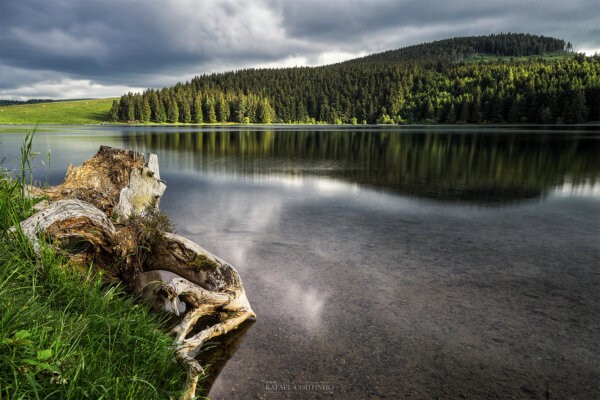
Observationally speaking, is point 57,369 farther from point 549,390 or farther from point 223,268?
point 549,390

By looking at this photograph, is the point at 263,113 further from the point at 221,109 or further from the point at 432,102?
the point at 432,102

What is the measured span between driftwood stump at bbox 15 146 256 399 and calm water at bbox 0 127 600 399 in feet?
2.00

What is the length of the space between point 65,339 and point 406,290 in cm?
622

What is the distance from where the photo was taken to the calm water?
525 cm

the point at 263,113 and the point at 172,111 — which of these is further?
the point at 263,113

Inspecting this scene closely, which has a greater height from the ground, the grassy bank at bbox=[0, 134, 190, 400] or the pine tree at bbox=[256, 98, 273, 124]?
the pine tree at bbox=[256, 98, 273, 124]

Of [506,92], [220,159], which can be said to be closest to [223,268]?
[220,159]

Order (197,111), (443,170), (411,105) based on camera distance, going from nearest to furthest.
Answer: (443,170), (197,111), (411,105)

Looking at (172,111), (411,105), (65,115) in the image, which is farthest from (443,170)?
(65,115)

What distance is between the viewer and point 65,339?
3.56m

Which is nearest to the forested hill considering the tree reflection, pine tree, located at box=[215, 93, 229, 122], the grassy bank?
pine tree, located at box=[215, 93, 229, 122]

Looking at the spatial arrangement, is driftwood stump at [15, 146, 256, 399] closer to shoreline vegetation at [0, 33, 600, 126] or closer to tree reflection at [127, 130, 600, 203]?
tree reflection at [127, 130, 600, 203]

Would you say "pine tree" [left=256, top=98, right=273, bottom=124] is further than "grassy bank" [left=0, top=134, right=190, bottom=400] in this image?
Yes

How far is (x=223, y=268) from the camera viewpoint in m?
6.85
